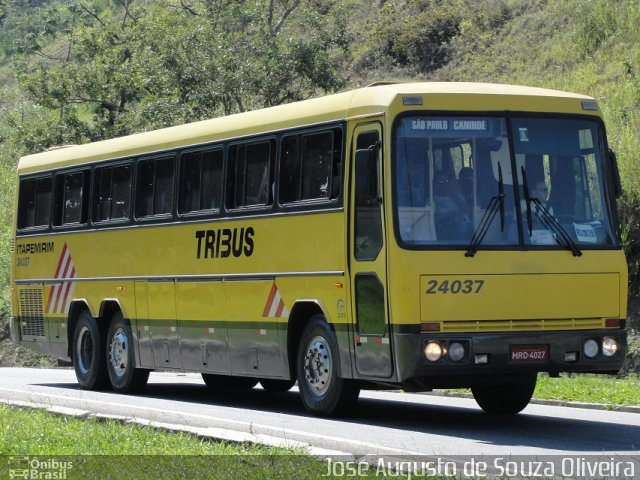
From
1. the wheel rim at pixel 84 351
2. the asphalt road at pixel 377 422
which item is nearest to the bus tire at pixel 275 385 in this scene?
the asphalt road at pixel 377 422

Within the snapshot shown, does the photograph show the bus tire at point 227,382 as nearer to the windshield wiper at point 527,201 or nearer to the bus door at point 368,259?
the bus door at point 368,259

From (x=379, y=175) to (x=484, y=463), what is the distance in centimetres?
399

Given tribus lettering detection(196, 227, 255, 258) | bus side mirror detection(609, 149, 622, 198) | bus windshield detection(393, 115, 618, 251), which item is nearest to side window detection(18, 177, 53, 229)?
tribus lettering detection(196, 227, 255, 258)

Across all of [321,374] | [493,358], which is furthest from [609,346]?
[321,374]

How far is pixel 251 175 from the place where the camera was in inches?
655

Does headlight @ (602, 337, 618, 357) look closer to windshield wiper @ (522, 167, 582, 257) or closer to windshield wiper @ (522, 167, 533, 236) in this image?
windshield wiper @ (522, 167, 582, 257)

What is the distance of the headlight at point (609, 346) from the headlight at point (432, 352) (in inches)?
71.4

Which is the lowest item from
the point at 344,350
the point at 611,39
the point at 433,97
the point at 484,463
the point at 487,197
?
the point at 484,463

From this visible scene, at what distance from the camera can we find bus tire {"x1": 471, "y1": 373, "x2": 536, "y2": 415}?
613 inches

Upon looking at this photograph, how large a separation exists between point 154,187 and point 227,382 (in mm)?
3331

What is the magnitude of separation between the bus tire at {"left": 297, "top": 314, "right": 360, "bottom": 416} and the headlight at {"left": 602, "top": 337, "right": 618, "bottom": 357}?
8.87 ft

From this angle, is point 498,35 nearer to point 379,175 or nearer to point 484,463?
point 379,175

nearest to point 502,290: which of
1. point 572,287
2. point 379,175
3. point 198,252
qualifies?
point 572,287

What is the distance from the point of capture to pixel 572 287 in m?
13.9
